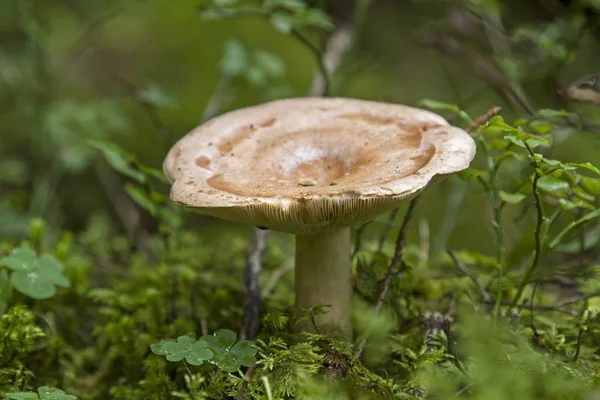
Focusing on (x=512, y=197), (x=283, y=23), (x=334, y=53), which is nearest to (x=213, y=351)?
(x=512, y=197)

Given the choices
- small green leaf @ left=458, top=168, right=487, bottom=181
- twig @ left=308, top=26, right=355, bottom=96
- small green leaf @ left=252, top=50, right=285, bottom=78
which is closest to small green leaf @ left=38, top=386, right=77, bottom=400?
small green leaf @ left=458, top=168, right=487, bottom=181

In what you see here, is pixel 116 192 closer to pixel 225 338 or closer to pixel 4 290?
pixel 4 290

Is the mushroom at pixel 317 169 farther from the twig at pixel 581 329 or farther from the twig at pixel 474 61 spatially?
the twig at pixel 474 61

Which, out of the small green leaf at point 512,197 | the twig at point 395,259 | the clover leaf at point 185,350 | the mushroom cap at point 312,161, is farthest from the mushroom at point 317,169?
the clover leaf at point 185,350

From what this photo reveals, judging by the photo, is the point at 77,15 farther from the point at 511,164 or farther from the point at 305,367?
the point at 305,367

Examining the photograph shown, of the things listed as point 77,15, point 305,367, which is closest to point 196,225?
point 77,15

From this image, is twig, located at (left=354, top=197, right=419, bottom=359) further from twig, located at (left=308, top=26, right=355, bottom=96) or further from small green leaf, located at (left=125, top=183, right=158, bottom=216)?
twig, located at (left=308, top=26, right=355, bottom=96)
